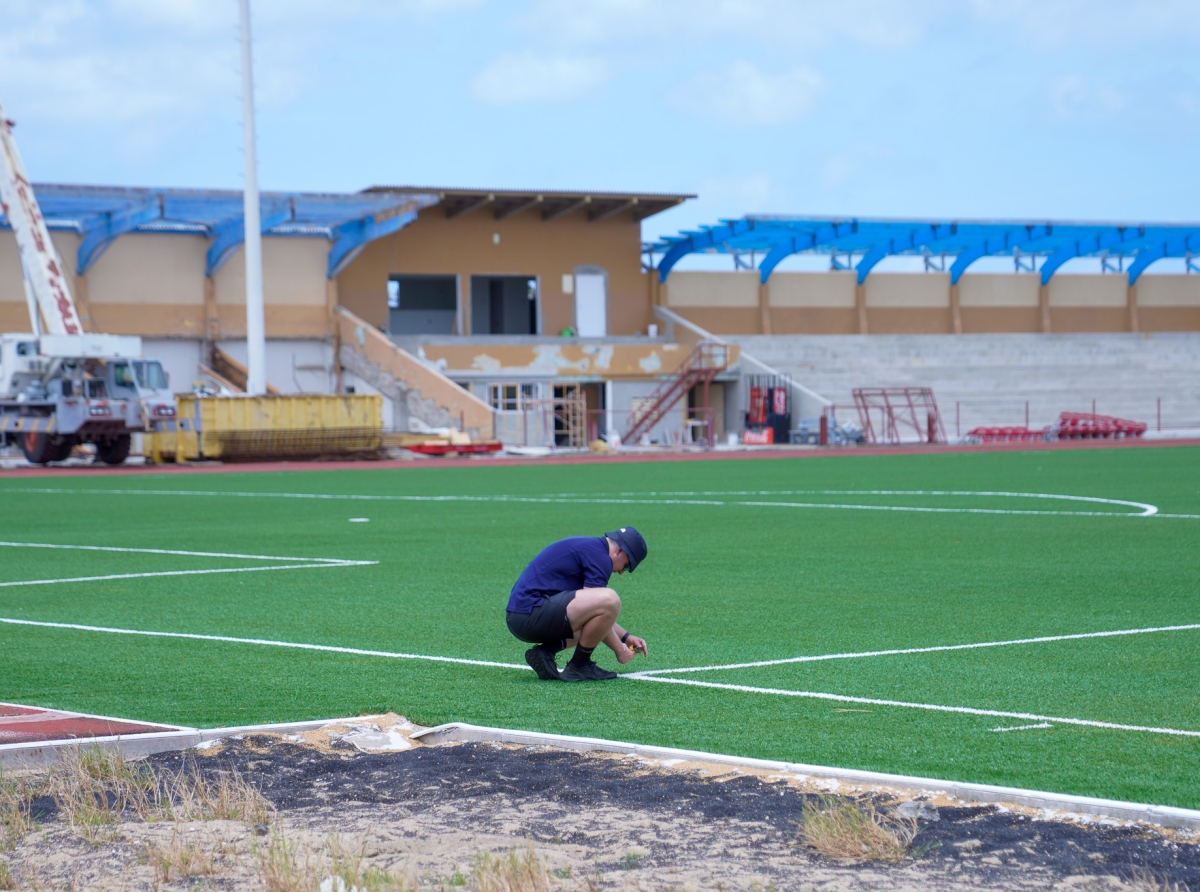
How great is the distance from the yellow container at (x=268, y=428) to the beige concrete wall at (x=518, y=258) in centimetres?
1441

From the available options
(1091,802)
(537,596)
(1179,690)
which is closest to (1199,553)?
(1179,690)

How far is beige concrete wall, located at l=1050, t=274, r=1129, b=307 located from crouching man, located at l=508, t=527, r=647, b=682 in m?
64.1

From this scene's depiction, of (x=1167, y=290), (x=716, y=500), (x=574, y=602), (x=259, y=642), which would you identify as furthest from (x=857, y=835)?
(x=1167, y=290)

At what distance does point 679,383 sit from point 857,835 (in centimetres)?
5132

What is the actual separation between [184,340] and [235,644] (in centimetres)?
4524

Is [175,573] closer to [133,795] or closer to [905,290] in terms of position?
[133,795]

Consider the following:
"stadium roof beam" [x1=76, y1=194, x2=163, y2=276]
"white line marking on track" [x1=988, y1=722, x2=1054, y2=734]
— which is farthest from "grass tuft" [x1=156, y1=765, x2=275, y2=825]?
"stadium roof beam" [x1=76, y1=194, x2=163, y2=276]

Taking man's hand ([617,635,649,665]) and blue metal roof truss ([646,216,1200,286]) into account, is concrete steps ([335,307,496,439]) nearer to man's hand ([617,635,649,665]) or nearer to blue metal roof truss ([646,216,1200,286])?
blue metal roof truss ([646,216,1200,286])

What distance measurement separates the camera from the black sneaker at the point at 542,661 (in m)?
8.60

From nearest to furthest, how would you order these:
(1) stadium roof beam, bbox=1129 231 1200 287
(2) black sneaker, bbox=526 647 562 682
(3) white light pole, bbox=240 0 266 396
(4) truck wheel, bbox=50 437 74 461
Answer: (2) black sneaker, bbox=526 647 562 682 → (4) truck wheel, bbox=50 437 74 461 → (3) white light pole, bbox=240 0 266 396 → (1) stadium roof beam, bbox=1129 231 1200 287

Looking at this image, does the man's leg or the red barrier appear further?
the red barrier

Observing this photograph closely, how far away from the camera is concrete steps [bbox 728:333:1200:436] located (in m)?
59.7

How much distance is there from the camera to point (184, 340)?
5347 centimetres

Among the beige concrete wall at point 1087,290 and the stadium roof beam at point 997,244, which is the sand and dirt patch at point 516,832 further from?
the beige concrete wall at point 1087,290
